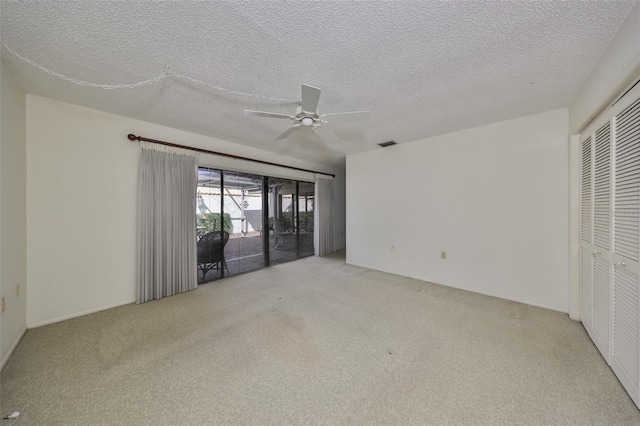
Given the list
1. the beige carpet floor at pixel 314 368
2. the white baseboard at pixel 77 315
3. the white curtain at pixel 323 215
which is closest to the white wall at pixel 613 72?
the beige carpet floor at pixel 314 368

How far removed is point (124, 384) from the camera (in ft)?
5.15

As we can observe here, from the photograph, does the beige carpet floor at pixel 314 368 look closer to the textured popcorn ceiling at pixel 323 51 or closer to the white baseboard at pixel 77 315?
the white baseboard at pixel 77 315

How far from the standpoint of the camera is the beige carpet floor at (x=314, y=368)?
136 centimetres

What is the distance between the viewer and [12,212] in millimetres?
1938

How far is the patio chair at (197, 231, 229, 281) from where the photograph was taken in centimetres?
371

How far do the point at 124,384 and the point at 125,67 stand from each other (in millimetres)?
2435

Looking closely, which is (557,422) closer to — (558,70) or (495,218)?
(495,218)

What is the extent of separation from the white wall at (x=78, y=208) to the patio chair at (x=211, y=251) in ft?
3.03

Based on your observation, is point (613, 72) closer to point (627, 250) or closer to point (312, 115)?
point (627, 250)

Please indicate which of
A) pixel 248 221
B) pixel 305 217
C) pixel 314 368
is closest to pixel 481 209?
pixel 314 368

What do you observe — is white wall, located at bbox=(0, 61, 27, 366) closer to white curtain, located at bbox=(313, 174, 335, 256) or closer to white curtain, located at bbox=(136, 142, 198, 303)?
white curtain, located at bbox=(136, 142, 198, 303)

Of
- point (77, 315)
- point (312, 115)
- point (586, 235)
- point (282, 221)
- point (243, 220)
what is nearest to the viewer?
point (312, 115)

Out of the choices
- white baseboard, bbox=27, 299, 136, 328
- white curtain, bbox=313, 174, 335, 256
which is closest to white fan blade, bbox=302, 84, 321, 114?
white baseboard, bbox=27, 299, 136, 328

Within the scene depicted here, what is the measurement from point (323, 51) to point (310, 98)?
0.32 m
